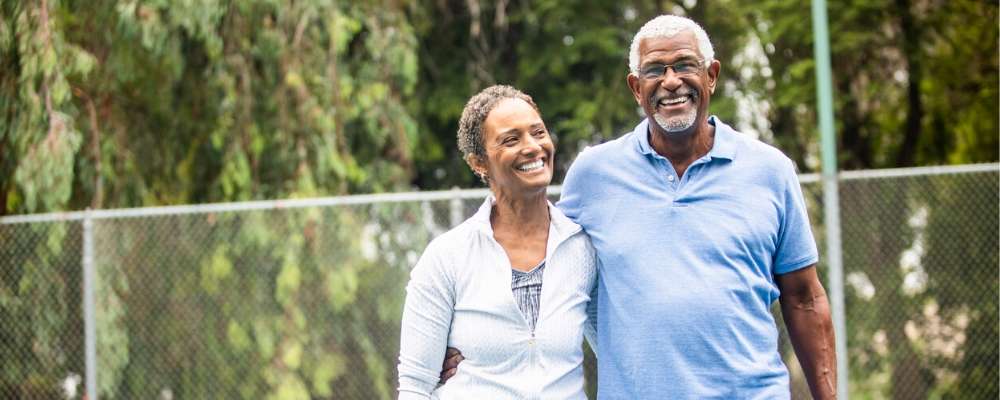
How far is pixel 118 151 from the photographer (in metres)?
8.35

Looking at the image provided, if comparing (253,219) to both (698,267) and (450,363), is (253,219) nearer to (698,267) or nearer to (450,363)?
(450,363)

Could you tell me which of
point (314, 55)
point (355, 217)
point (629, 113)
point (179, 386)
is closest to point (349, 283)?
point (355, 217)

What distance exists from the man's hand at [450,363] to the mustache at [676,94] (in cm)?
82

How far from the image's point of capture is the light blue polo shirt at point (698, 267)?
2953mm

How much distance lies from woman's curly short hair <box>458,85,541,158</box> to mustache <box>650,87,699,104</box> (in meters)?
0.31

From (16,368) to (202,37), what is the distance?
94.9 inches

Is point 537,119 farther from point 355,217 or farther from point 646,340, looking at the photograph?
point 355,217

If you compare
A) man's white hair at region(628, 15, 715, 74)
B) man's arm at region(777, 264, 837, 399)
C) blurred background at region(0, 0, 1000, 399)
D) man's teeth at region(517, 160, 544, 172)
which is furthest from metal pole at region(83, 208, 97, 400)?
man's arm at region(777, 264, 837, 399)

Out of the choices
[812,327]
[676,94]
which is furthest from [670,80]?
[812,327]

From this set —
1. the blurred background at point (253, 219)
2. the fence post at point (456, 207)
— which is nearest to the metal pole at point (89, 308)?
the blurred background at point (253, 219)

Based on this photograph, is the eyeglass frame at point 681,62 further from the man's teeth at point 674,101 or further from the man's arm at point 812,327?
the man's arm at point 812,327

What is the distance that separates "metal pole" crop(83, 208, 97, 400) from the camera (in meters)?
7.04

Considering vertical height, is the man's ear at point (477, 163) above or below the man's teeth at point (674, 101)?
below

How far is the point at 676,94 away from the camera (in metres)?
3.08
